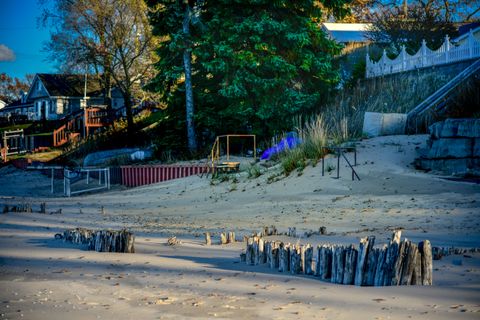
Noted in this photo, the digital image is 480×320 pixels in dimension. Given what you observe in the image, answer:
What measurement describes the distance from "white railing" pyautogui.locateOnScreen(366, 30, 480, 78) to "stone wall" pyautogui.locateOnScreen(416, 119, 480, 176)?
850cm

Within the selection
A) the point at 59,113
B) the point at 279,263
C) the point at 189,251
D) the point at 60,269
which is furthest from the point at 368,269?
the point at 59,113

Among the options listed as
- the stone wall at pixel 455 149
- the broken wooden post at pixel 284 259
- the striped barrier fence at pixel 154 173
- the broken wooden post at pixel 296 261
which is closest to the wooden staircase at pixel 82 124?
the striped barrier fence at pixel 154 173

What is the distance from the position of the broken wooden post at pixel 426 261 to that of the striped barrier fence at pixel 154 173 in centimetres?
1510

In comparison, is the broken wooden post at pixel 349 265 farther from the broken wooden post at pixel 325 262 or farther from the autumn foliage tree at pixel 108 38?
the autumn foliage tree at pixel 108 38

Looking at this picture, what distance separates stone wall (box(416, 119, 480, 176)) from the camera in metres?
A: 14.1

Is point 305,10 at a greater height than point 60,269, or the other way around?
point 305,10

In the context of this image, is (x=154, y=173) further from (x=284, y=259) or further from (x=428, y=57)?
(x=284, y=259)

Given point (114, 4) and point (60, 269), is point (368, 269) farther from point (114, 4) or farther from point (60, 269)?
point (114, 4)

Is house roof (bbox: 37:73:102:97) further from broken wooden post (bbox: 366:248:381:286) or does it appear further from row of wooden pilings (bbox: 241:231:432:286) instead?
broken wooden post (bbox: 366:248:381:286)

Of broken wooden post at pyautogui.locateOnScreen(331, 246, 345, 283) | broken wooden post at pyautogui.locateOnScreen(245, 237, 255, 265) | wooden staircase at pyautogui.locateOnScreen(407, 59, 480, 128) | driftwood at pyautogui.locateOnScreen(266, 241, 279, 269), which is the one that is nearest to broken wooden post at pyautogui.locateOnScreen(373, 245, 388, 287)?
broken wooden post at pyautogui.locateOnScreen(331, 246, 345, 283)

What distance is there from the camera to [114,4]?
117 ft

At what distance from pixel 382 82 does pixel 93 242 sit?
60.8ft

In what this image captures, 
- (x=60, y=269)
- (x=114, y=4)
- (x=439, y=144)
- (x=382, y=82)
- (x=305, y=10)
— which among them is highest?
(x=114, y=4)

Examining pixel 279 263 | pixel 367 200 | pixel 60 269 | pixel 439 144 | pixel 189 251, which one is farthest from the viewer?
pixel 439 144
